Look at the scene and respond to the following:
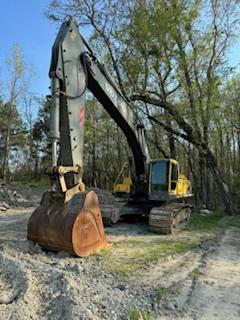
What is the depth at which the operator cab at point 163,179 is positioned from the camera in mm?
10328

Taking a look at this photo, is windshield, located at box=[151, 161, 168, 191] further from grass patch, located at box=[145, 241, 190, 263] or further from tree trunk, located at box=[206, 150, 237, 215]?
tree trunk, located at box=[206, 150, 237, 215]

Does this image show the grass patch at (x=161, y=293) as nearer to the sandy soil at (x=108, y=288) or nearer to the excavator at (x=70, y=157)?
the sandy soil at (x=108, y=288)

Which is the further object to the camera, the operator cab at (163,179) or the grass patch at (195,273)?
the operator cab at (163,179)

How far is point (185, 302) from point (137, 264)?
69.4 inches

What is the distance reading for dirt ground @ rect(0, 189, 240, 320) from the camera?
159 inches

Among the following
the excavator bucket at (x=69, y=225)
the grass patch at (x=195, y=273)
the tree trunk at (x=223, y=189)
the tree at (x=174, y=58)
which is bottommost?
the grass patch at (x=195, y=273)

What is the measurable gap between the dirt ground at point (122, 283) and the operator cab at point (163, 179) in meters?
2.63

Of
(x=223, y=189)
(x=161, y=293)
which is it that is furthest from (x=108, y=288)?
(x=223, y=189)

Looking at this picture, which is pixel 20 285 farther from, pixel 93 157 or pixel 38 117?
pixel 38 117

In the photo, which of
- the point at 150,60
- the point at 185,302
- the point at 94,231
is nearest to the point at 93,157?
the point at 150,60

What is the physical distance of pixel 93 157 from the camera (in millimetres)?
34406

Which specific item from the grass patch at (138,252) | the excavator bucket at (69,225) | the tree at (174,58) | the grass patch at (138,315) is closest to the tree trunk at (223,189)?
the tree at (174,58)

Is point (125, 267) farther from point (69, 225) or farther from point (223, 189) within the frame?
point (223, 189)

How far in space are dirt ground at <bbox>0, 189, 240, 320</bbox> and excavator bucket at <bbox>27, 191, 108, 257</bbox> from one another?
0.18 meters
